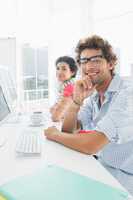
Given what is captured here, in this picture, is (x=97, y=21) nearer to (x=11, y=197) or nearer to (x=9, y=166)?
(x=9, y=166)

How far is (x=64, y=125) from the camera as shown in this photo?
5.00 feet

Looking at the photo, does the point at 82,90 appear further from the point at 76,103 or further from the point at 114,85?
the point at 114,85

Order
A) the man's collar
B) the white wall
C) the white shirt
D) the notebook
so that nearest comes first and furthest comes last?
the notebook < the white shirt < the man's collar < the white wall

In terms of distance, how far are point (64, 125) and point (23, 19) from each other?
2701 millimetres

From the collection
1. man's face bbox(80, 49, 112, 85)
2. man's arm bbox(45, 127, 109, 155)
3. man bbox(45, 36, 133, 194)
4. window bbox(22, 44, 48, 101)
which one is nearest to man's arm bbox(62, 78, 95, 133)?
man bbox(45, 36, 133, 194)

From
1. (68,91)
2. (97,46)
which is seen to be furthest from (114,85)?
(68,91)

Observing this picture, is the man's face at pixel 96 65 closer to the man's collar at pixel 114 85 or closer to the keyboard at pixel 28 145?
the man's collar at pixel 114 85

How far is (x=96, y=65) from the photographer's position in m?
1.39

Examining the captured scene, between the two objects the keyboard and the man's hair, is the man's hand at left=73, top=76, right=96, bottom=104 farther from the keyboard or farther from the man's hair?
the keyboard

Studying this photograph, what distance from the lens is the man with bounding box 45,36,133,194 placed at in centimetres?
107

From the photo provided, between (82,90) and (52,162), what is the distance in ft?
2.44

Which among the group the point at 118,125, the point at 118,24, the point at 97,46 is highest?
the point at 118,24

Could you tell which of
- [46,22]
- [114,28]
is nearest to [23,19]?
[46,22]

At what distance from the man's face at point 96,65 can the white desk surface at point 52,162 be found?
0.43m
